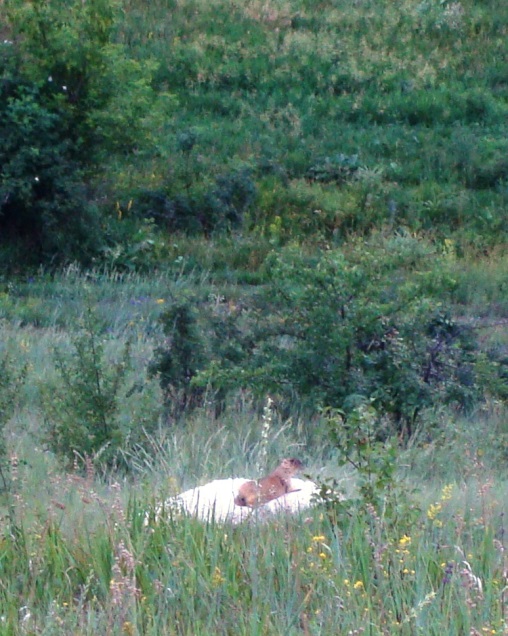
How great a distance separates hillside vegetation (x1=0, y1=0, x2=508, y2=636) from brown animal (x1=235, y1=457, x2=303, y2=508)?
0.45ft

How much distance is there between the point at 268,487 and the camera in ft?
12.8

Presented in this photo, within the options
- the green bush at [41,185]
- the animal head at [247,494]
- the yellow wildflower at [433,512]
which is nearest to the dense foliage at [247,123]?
the green bush at [41,185]

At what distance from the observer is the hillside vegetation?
3164 mm

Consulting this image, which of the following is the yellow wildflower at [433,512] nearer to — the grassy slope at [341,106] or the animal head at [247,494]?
the animal head at [247,494]

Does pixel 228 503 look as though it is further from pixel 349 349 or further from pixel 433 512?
pixel 349 349

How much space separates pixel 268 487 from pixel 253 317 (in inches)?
139

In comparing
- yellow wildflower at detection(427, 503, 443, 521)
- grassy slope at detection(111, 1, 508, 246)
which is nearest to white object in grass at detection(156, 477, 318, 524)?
yellow wildflower at detection(427, 503, 443, 521)

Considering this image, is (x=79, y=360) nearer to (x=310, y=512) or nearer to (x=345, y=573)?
(x=310, y=512)

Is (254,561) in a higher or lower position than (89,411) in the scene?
higher

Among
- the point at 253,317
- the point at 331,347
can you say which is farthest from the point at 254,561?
the point at 253,317

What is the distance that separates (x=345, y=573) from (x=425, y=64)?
2037cm

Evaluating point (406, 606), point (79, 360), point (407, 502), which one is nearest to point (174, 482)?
point (407, 502)

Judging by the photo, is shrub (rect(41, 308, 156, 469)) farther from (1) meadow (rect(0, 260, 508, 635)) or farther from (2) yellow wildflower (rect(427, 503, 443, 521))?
(2) yellow wildflower (rect(427, 503, 443, 521))

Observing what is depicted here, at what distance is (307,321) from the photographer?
22.9ft
